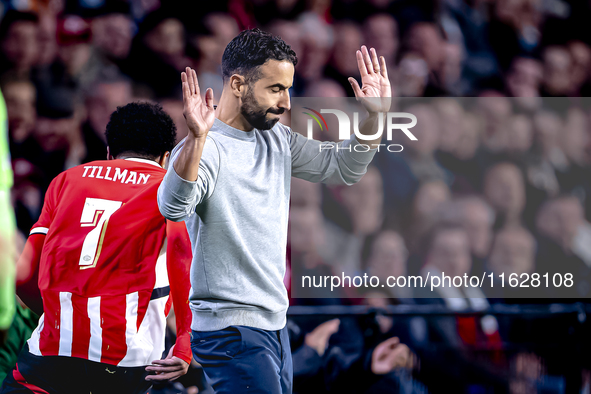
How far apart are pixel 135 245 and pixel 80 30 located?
5.78ft

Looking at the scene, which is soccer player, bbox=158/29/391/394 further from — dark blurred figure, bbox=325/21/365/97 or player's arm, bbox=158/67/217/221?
dark blurred figure, bbox=325/21/365/97

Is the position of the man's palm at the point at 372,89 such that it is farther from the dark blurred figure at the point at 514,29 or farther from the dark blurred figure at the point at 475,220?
the dark blurred figure at the point at 514,29

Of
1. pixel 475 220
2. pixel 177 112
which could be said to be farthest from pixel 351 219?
pixel 177 112

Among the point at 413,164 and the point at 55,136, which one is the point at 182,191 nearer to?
the point at 55,136

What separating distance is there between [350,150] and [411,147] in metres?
1.45

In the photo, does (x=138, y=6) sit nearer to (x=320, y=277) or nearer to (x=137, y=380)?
(x=320, y=277)

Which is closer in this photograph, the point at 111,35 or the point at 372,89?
the point at 372,89

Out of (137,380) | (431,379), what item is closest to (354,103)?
(431,379)

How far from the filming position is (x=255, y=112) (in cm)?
183

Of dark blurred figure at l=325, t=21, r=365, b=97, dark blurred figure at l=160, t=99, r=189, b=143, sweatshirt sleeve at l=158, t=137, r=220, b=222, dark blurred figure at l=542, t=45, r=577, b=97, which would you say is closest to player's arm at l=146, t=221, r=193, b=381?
sweatshirt sleeve at l=158, t=137, r=220, b=222

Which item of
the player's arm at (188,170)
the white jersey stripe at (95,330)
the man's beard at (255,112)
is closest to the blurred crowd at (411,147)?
the white jersey stripe at (95,330)

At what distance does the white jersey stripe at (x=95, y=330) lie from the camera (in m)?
1.85

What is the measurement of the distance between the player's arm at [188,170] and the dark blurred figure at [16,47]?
5.94ft

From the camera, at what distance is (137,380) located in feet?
6.36
